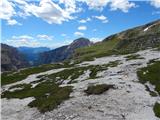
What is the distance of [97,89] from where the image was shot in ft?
178

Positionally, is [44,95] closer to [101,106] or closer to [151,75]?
[101,106]

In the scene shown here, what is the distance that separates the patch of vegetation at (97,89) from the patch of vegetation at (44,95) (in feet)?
12.2

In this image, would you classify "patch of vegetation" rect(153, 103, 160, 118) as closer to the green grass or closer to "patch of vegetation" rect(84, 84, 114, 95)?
the green grass

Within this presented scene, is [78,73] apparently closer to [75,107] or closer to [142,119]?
[75,107]

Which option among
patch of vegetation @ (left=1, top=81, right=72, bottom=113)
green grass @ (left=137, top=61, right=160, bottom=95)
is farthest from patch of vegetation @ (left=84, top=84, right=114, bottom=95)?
green grass @ (left=137, top=61, right=160, bottom=95)

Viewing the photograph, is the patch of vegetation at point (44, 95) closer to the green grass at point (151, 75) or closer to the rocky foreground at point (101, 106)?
the rocky foreground at point (101, 106)

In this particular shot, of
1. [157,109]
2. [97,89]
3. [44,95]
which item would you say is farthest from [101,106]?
[44,95]

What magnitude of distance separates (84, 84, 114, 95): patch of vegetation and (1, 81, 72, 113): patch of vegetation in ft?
12.2

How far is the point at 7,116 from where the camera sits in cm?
4847

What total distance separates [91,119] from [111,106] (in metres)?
5.66

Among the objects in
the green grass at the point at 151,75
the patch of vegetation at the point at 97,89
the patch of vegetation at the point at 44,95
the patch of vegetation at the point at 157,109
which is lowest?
the patch of vegetation at the point at 157,109

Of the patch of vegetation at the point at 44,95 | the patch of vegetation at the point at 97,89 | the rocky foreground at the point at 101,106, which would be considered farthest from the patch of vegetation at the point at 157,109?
the patch of vegetation at the point at 44,95

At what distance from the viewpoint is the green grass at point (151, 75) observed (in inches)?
2430

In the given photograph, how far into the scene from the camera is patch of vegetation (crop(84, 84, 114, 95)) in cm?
5375
